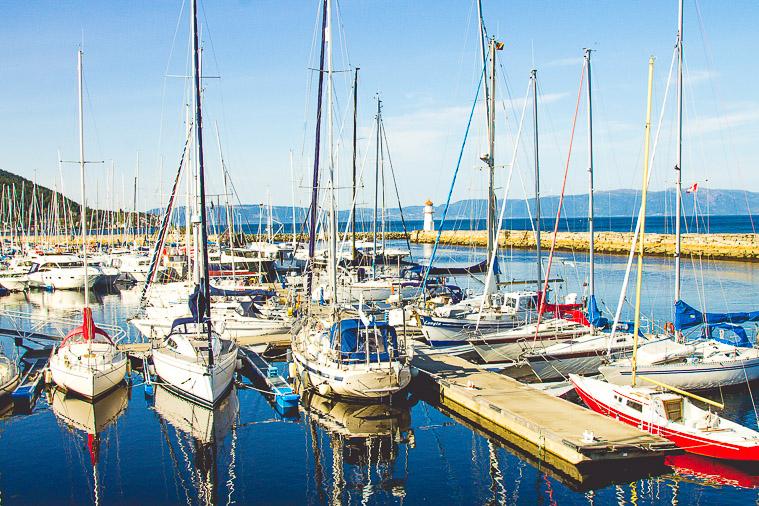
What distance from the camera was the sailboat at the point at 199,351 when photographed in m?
20.7

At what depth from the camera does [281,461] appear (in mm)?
17547

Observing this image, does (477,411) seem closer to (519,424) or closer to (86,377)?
(519,424)

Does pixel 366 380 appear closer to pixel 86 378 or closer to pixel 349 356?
pixel 349 356

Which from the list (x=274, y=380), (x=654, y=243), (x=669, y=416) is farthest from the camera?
(x=654, y=243)

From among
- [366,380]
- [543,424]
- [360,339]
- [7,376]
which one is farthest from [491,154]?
[7,376]

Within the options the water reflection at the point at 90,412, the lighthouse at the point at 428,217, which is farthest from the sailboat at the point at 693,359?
the lighthouse at the point at 428,217

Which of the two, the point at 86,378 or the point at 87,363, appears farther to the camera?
the point at 87,363

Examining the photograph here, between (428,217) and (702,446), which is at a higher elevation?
(428,217)

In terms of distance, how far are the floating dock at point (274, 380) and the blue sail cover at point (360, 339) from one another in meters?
2.02

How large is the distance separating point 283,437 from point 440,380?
5.67 m

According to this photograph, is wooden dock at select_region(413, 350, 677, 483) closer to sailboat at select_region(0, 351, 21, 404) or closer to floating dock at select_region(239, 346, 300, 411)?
floating dock at select_region(239, 346, 300, 411)

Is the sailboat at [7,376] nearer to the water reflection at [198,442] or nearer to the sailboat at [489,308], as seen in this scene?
the water reflection at [198,442]

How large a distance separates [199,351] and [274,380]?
270 cm

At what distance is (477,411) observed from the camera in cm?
2016
